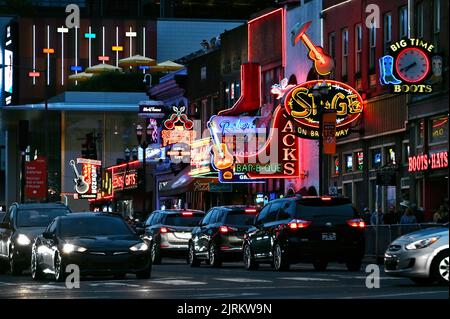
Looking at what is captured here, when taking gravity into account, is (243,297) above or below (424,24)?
below

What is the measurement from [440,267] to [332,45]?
3223 cm

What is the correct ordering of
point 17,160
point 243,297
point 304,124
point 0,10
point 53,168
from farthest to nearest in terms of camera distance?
1. point 0,10
2. point 17,160
3. point 53,168
4. point 304,124
5. point 243,297

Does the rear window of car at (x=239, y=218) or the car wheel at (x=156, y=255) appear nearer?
the rear window of car at (x=239, y=218)

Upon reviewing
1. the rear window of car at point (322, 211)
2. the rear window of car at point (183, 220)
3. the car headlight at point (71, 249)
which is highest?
the rear window of car at point (322, 211)

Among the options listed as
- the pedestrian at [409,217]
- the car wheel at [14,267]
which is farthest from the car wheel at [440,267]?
the pedestrian at [409,217]

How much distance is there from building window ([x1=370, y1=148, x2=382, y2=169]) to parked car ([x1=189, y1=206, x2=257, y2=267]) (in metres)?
11.8

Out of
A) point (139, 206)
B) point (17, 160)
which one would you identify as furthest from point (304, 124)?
point (17, 160)

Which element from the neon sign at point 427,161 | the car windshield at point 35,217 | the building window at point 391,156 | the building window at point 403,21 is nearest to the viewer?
the car windshield at point 35,217

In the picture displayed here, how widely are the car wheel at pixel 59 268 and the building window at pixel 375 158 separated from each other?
23.5m

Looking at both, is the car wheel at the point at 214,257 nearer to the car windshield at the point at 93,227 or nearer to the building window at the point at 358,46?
the car windshield at the point at 93,227

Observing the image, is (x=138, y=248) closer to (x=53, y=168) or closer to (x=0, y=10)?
(x=53, y=168)

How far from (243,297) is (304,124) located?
→ 29.7 metres

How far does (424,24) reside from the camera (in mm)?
46438

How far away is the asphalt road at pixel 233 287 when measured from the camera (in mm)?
22297
